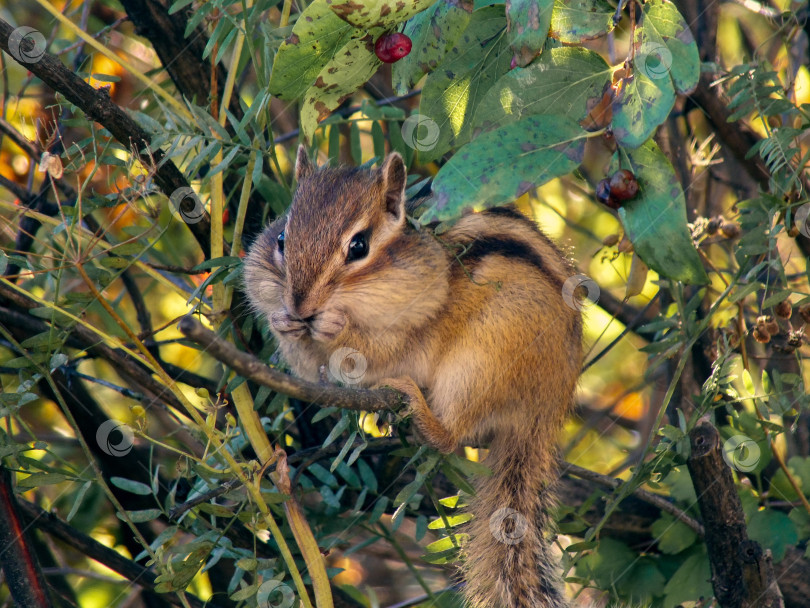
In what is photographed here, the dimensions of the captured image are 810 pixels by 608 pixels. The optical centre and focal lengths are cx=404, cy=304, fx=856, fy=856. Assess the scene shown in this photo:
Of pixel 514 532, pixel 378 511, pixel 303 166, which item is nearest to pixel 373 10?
pixel 303 166

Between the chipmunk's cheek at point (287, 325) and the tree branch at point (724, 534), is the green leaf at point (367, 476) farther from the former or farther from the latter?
the tree branch at point (724, 534)

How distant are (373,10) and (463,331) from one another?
37.5 inches

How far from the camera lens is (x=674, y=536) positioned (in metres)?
2.35

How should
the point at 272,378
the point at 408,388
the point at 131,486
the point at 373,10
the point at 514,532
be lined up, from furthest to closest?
the point at 514,532
the point at 408,388
the point at 131,486
the point at 373,10
the point at 272,378

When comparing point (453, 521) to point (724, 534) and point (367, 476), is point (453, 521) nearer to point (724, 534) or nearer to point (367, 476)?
point (367, 476)

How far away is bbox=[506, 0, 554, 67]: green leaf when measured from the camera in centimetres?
129

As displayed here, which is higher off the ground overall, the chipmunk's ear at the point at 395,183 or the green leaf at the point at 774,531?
the chipmunk's ear at the point at 395,183

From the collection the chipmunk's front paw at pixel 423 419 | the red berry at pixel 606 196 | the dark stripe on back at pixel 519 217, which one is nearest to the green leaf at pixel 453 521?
the chipmunk's front paw at pixel 423 419

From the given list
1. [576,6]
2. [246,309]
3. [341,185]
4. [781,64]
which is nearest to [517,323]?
[341,185]

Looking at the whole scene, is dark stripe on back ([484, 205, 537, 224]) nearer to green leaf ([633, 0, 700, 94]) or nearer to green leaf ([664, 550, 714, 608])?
green leaf ([633, 0, 700, 94])

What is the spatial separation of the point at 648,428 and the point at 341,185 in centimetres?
166

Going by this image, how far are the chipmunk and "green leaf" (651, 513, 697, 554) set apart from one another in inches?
14.1

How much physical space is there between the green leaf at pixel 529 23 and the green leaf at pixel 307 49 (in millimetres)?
343

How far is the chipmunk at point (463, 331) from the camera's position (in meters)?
2.06
